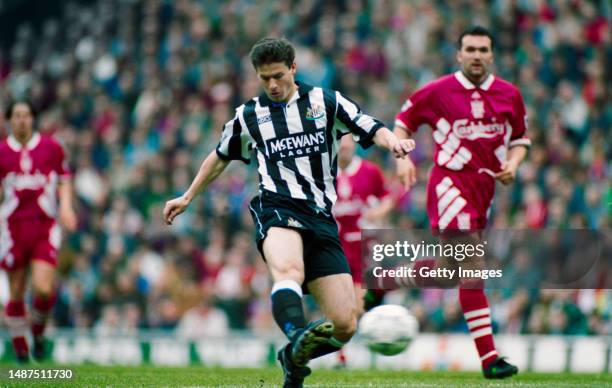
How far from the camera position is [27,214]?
12.5 meters

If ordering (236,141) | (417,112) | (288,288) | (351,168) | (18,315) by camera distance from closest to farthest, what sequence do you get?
(288,288) < (236,141) < (417,112) < (18,315) < (351,168)

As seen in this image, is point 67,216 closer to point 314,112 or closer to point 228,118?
point 314,112

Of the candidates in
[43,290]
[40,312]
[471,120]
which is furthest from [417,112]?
[40,312]

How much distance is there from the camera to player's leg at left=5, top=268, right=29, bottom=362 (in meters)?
12.6

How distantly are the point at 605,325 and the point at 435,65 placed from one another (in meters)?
6.07

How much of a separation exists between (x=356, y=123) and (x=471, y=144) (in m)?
2.13

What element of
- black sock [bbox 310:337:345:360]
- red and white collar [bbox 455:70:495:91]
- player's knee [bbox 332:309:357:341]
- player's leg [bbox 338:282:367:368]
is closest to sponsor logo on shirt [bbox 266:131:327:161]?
player's knee [bbox 332:309:357:341]

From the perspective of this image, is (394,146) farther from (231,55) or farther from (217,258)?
(231,55)

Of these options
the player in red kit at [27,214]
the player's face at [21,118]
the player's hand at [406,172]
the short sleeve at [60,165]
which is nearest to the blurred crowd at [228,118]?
the short sleeve at [60,165]

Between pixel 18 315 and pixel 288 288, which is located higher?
pixel 288 288

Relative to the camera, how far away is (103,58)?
2378cm

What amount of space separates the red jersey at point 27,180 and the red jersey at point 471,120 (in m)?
4.07

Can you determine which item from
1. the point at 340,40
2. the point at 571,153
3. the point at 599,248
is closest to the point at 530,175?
the point at 571,153

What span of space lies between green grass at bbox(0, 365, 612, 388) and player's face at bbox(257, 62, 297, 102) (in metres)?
2.22
